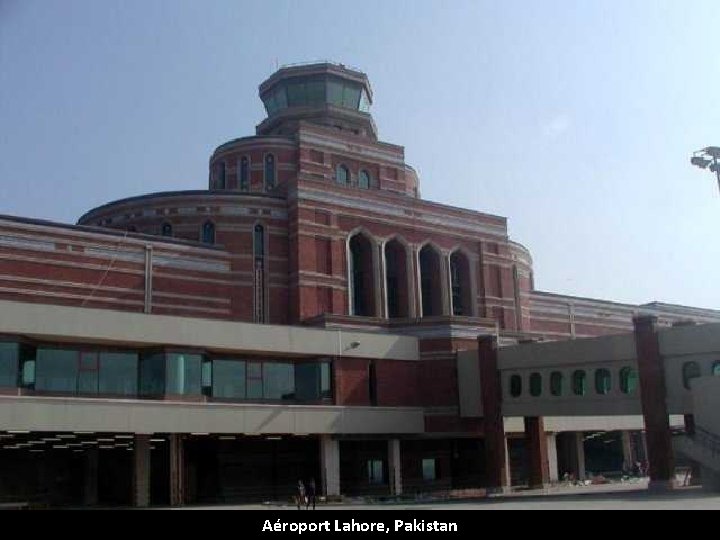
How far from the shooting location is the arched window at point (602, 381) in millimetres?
44906

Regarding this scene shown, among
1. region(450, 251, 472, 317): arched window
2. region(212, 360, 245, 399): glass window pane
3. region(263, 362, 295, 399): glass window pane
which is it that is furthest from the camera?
region(450, 251, 472, 317): arched window

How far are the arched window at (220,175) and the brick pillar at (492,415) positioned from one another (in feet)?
93.0

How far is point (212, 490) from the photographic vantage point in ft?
157

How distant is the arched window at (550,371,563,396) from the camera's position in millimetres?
47469

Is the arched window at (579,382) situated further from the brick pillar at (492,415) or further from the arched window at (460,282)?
the arched window at (460,282)

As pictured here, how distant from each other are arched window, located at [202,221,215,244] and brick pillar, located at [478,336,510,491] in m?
19.6

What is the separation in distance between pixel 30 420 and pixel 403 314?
96.0ft

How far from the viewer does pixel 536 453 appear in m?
49.9

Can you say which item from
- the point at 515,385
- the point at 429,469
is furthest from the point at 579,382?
the point at 429,469

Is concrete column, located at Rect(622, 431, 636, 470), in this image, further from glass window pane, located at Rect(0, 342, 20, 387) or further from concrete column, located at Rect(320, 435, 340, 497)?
glass window pane, located at Rect(0, 342, 20, 387)

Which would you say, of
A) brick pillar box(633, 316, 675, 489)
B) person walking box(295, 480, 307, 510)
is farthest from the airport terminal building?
person walking box(295, 480, 307, 510)

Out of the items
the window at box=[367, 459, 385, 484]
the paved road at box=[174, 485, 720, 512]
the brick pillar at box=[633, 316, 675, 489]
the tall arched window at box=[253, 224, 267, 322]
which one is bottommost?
the paved road at box=[174, 485, 720, 512]

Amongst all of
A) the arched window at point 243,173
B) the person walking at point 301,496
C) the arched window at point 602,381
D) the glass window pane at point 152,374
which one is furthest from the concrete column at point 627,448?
the glass window pane at point 152,374
